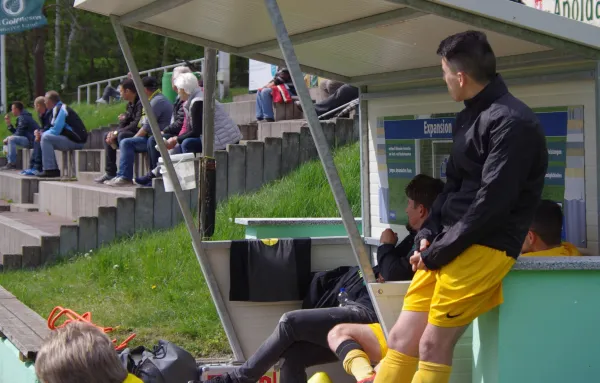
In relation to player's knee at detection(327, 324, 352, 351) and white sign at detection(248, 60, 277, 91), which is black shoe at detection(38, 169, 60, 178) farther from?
player's knee at detection(327, 324, 352, 351)

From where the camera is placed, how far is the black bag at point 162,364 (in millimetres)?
4973

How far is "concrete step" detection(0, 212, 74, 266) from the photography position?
11.2m

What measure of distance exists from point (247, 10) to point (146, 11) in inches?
21.1

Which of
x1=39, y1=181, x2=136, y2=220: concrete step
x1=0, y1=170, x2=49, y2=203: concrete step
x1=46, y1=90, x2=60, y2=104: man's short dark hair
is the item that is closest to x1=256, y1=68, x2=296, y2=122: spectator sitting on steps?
x1=39, y1=181, x2=136, y2=220: concrete step

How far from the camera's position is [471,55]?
3711mm

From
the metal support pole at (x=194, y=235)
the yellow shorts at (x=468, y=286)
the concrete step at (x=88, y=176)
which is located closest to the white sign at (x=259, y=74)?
the concrete step at (x=88, y=176)

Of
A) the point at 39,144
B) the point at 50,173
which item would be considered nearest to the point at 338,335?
the point at 50,173

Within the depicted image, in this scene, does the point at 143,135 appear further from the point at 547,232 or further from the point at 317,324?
the point at 547,232

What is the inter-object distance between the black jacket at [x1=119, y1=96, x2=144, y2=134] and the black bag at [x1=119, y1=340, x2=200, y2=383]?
25.1ft

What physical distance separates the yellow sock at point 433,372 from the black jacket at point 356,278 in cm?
118

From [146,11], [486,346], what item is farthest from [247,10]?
[486,346]

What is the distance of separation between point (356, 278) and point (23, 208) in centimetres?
1095

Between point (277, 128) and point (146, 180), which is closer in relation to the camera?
point (146, 180)

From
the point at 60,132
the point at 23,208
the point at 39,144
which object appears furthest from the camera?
the point at 39,144
